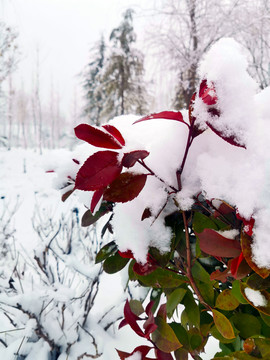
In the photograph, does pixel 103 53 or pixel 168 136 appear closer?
pixel 168 136

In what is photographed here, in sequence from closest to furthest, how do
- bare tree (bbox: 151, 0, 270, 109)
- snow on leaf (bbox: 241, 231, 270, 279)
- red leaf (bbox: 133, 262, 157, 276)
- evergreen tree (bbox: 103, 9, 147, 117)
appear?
snow on leaf (bbox: 241, 231, 270, 279), red leaf (bbox: 133, 262, 157, 276), bare tree (bbox: 151, 0, 270, 109), evergreen tree (bbox: 103, 9, 147, 117)

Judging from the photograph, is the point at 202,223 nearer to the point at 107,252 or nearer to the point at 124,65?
the point at 107,252

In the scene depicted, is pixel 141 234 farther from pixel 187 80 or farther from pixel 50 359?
pixel 187 80

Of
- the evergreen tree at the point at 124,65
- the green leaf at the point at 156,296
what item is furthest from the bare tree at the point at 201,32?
the green leaf at the point at 156,296

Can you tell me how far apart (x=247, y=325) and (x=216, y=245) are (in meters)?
0.19

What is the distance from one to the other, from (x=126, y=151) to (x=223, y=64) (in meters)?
0.15

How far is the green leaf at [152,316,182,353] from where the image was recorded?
39 cm

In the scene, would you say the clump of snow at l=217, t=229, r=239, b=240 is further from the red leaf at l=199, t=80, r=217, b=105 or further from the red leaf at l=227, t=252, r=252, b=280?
the red leaf at l=199, t=80, r=217, b=105

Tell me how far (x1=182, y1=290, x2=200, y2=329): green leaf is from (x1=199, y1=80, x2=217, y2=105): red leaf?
12.8 inches

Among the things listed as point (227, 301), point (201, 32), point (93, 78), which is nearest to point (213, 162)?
point (227, 301)

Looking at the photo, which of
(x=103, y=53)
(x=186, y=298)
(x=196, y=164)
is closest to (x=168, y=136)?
(x=196, y=164)

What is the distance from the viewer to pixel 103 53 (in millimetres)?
14047

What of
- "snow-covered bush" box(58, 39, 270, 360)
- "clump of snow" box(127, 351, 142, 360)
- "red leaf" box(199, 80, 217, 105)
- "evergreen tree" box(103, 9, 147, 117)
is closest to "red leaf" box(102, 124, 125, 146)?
"snow-covered bush" box(58, 39, 270, 360)

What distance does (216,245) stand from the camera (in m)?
0.30
